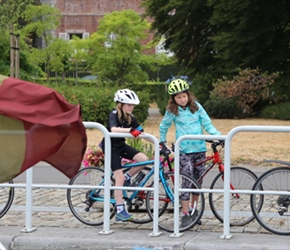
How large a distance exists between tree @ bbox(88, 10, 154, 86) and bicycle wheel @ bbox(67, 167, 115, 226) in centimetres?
2222

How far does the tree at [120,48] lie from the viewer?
32000 millimetres

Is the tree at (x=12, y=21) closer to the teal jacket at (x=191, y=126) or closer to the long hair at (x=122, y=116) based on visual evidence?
the long hair at (x=122, y=116)

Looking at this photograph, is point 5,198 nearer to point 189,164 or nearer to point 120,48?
point 189,164

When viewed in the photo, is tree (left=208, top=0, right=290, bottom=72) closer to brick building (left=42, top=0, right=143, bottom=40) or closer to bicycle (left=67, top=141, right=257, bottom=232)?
bicycle (left=67, top=141, right=257, bottom=232)

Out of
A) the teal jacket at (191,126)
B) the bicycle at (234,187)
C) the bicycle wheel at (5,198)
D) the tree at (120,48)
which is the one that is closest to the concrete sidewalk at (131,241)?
the bicycle at (234,187)

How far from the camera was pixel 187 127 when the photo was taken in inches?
364

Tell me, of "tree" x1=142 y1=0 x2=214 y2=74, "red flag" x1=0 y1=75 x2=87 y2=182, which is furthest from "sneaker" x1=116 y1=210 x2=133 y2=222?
"tree" x1=142 y1=0 x2=214 y2=74

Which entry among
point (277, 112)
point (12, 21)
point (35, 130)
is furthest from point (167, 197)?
point (277, 112)

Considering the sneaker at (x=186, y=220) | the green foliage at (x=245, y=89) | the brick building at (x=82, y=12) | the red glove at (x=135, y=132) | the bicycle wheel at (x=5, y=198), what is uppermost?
the brick building at (x=82, y=12)

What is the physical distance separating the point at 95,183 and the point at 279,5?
11087mm

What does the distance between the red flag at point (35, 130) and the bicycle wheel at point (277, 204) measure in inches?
134

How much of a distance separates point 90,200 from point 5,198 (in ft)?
3.29

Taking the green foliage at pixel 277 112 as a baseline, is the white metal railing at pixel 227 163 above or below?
below

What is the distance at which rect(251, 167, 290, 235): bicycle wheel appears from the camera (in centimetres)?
888
